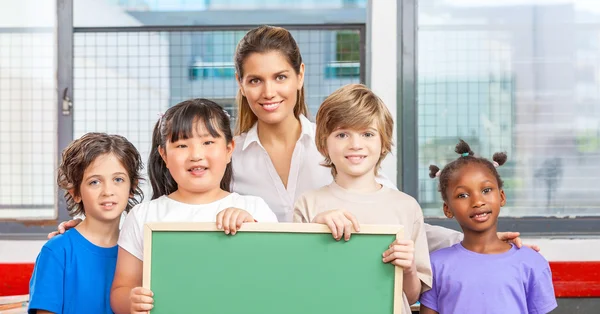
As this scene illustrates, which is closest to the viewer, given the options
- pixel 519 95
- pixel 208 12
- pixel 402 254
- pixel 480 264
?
pixel 402 254

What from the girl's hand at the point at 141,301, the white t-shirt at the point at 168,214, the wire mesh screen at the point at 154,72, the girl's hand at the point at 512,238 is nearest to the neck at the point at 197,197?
the white t-shirt at the point at 168,214

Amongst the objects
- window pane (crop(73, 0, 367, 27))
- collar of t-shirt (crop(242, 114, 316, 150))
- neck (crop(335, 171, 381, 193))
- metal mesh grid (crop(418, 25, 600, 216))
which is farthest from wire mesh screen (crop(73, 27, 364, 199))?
neck (crop(335, 171, 381, 193))

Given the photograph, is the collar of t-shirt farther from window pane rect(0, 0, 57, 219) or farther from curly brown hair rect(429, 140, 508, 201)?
window pane rect(0, 0, 57, 219)

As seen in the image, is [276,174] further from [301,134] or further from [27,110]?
[27,110]

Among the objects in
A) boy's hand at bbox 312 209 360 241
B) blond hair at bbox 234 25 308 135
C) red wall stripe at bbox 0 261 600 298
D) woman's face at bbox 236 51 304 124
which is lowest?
red wall stripe at bbox 0 261 600 298

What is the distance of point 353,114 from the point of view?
→ 4.58 ft

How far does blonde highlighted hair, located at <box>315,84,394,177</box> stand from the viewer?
1.40 meters

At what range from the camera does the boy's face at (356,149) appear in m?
1.39

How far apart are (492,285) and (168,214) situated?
77 cm

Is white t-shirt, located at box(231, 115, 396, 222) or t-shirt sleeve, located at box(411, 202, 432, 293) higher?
white t-shirt, located at box(231, 115, 396, 222)

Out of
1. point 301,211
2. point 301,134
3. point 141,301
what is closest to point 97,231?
point 141,301

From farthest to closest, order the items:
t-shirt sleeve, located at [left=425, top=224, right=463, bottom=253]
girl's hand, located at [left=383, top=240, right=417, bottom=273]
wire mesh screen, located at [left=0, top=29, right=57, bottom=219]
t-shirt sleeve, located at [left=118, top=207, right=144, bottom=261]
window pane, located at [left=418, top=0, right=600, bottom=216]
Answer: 1. wire mesh screen, located at [left=0, top=29, right=57, bottom=219]
2. window pane, located at [left=418, top=0, right=600, bottom=216]
3. t-shirt sleeve, located at [left=425, top=224, right=463, bottom=253]
4. t-shirt sleeve, located at [left=118, top=207, right=144, bottom=261]
5. girl's hand, located at [left=383, top=240, right=417, bottom=273]

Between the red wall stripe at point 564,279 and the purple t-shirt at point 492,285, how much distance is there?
2.72ft

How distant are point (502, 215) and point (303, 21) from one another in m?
1.21
